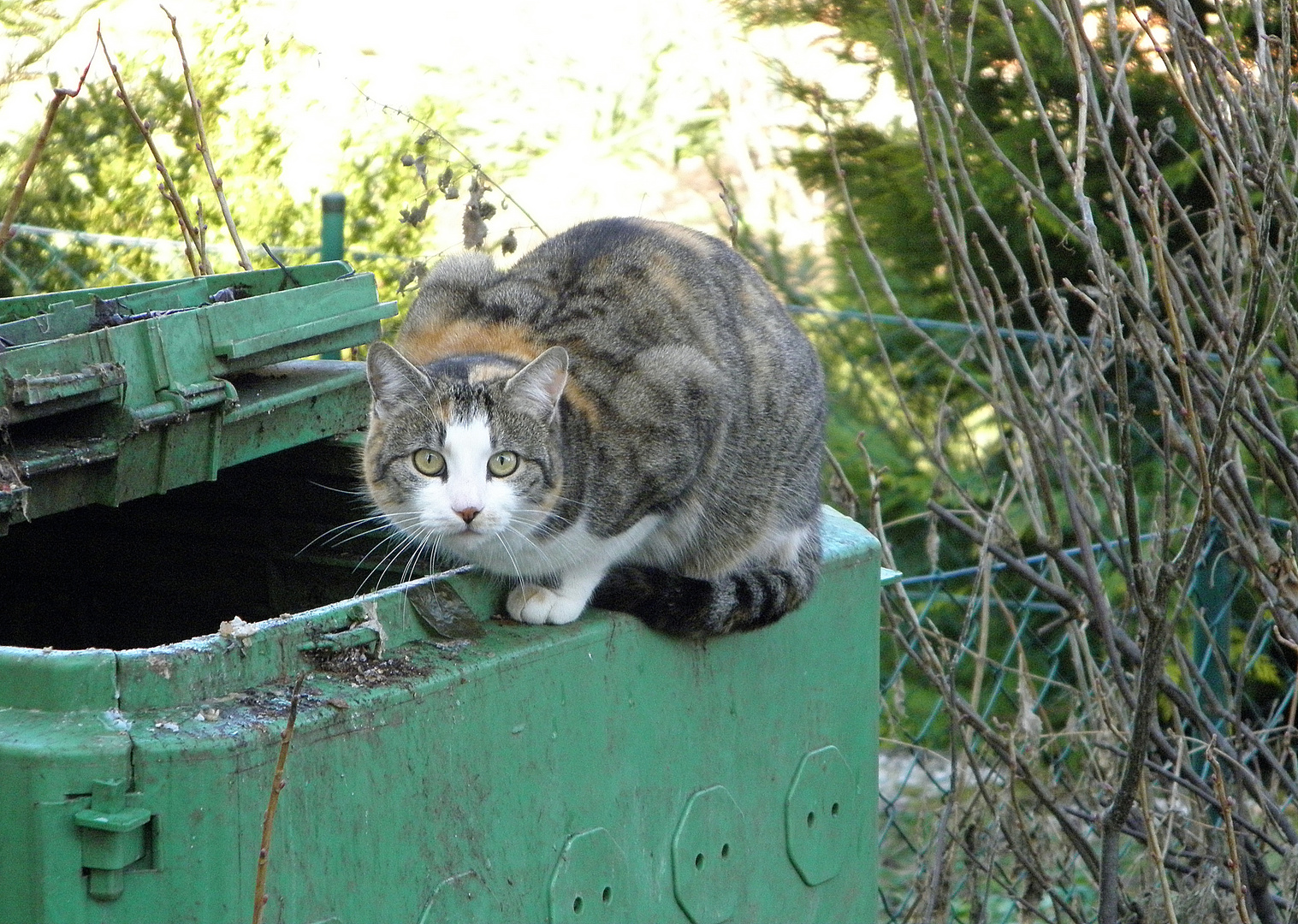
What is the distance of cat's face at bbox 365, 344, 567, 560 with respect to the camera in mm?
2166

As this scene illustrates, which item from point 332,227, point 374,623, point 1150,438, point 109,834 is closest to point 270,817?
point 109,834

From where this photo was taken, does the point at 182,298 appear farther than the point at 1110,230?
No

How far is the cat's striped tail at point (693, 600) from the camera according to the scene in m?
1.93

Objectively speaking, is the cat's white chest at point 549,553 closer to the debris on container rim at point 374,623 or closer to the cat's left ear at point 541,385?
the cat's left ear at point 541,385

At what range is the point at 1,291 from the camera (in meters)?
4.65

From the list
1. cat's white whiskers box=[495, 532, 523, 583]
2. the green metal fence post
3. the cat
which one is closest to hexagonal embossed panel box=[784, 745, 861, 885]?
the cat

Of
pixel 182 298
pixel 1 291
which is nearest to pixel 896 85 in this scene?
pixel 182 298

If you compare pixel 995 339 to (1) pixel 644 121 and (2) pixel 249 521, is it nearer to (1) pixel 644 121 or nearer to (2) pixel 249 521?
(2) pixel 249 521

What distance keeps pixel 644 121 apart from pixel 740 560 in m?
4.93

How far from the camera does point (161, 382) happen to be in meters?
1.81

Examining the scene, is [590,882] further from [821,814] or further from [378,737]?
[821,814]

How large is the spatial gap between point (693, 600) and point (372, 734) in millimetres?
602

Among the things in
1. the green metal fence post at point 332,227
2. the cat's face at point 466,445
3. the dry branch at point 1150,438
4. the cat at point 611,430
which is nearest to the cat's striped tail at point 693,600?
the cat at point 611,430

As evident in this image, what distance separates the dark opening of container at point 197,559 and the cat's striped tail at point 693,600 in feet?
1.45
